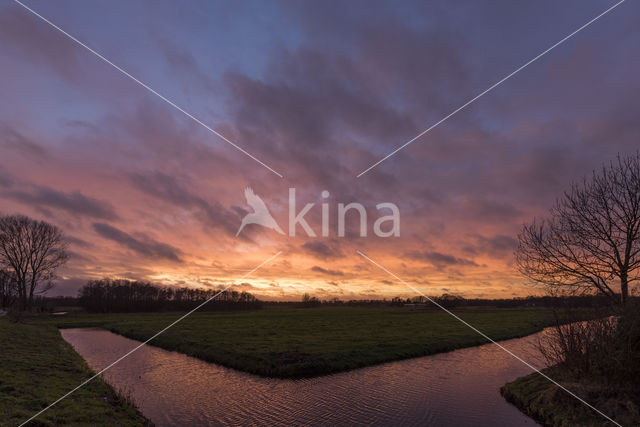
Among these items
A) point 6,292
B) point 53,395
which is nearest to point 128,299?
point 6,292

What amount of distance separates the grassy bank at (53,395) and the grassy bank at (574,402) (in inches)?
700

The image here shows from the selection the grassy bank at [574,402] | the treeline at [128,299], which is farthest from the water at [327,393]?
the treeline at [128,299]

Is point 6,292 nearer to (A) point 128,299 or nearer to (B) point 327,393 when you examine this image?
(A) point 128,299

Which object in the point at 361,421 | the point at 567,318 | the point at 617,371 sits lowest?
the point at 361,421

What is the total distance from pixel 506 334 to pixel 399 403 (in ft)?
125

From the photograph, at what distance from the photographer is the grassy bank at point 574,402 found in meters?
13.4

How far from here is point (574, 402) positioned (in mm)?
15164

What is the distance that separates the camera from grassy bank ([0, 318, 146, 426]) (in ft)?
44.2

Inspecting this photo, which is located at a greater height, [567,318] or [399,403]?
[567,318]

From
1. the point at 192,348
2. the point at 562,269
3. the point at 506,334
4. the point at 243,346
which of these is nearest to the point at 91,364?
the point at 192,348

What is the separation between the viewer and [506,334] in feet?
161

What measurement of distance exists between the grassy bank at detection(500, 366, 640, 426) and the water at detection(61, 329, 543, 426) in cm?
77

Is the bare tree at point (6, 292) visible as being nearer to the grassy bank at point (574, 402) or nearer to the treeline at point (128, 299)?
the treeline at point (128, 299)

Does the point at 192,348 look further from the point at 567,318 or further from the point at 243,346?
the point at 567,318
